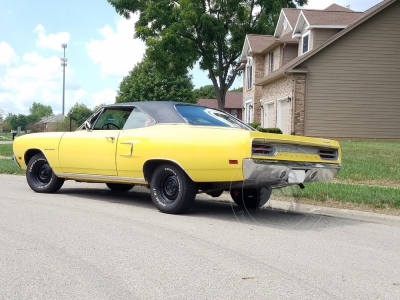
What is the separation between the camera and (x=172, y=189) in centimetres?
711

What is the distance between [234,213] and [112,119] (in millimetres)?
2478

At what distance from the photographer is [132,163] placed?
7.39 metres

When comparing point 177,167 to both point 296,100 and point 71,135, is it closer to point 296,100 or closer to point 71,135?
point 71,135

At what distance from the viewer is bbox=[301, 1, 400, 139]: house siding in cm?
2422

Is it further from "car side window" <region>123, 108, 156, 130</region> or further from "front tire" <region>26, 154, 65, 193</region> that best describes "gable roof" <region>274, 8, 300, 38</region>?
"car side window" <region>123, 108, 156, 130</region>

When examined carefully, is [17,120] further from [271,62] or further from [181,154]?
[181,154]

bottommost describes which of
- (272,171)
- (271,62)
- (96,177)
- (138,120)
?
(96,177)

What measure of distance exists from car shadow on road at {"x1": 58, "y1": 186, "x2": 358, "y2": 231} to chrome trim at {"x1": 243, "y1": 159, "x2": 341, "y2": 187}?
0.59 m

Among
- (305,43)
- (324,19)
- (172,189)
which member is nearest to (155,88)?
(305,43)

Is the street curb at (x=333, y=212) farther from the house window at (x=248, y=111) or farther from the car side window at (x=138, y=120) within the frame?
the house window at (x=248, y=111)

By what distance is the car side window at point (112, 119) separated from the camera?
8086mm

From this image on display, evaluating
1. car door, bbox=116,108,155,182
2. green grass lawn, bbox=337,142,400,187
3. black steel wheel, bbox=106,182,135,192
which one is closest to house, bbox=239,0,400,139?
green grass lawn, bbox=337,142,400,187

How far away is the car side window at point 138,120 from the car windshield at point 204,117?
1.54 feet

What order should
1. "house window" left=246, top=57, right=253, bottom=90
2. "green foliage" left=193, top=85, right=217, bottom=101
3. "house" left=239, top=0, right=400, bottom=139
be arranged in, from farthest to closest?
"green foliage" left=193, top=85, right=217, bottom=101 < "house window" left=246, top=57, right=253, bottom=90 < "house" left=239, top=0, right=400, bottom=139
